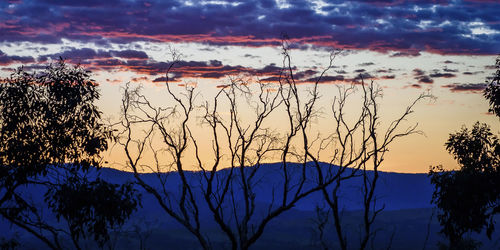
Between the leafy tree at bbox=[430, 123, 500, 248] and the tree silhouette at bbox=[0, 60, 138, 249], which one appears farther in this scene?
the leafy tree at bbox=[430, 123, 500, 248]

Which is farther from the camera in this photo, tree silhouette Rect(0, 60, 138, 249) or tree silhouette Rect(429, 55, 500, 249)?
tree silhouette Rect(429, 55, 500, 249)

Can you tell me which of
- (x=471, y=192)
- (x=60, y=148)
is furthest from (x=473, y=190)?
(x=60, y=148)

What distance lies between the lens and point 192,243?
14412cm

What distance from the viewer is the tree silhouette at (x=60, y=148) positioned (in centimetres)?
2209

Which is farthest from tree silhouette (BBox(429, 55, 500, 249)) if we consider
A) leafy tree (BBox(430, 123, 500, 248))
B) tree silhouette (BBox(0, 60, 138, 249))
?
tree silhouette (BBox(0, 60, 138, 249))

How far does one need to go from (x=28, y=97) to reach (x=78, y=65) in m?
2.35

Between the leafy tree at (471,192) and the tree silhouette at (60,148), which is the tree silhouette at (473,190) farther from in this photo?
the tree silhouette at (60,148)

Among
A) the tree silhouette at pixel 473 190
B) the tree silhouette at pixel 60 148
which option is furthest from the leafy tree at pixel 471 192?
the tree silhouette at pixel 60 148

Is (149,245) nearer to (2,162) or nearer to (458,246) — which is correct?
(458,246)

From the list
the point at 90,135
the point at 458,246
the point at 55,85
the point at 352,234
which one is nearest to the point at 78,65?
the point at 55,85

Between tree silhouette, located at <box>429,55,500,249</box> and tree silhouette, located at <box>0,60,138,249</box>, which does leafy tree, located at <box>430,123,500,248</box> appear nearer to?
tree silhouette, located at <box>429,55,500,249</box>

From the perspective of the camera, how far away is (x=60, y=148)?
23266 mm

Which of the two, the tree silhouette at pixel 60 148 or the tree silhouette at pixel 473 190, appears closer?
the tree silhouette at pixel 60 148

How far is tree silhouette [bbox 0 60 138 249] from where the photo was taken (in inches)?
870
